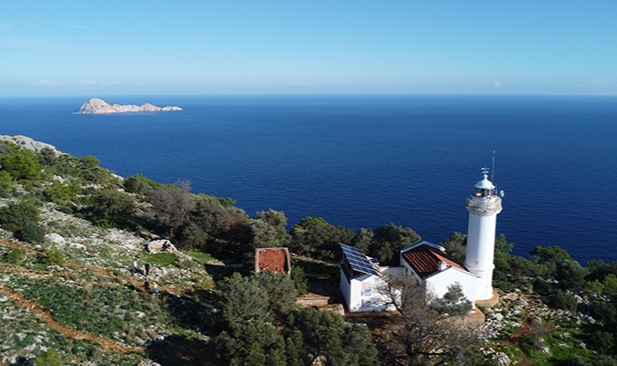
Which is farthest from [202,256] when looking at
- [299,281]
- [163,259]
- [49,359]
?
[49,359]

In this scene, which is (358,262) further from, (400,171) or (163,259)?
(400,171)

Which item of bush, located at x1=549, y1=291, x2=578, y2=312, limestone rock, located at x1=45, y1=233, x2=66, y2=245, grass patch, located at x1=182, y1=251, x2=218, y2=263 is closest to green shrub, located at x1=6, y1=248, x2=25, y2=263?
limestone rock, located at x1=45, y1=233, x2=66, y2=245

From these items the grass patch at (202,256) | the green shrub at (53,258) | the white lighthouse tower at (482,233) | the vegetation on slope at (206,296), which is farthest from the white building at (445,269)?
the green shrub at (53,258)

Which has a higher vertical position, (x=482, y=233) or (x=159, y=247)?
(x=482, y=233)

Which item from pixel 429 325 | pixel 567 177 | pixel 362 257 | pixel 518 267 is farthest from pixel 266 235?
pixel 567 177

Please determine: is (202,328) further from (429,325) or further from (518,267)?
(518,267)

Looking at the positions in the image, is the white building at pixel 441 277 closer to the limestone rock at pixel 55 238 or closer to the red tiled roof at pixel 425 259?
the red tiled roof at pixel 425 259
